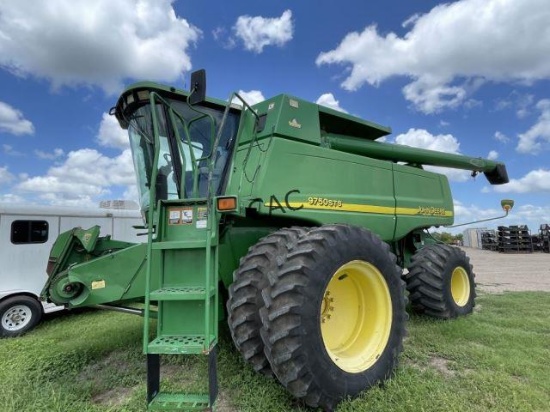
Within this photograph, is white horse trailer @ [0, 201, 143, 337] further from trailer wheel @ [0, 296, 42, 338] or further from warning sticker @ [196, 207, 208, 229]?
warning sticker @ [196, 207, 208, 229]

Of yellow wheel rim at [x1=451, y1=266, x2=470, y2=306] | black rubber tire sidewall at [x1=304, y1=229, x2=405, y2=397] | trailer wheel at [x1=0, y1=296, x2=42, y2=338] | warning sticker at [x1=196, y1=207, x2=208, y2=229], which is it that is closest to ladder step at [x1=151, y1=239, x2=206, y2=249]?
warning sticker at [x1=196, y1=207, x2=208, y2=229]

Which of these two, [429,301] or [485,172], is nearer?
[429,301]

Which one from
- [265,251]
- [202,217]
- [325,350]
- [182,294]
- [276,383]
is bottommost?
[276,383]

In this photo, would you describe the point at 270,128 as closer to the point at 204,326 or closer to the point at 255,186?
the point at 255,186

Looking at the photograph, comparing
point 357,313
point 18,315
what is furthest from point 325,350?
point 18,315

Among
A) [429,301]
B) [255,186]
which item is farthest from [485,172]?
[255,186]

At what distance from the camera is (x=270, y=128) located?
416 centimetres

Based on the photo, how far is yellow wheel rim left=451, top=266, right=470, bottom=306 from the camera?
600 centimetres

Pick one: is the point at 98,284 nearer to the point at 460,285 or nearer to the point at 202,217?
the point at 202,217

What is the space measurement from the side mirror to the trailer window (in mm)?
6246

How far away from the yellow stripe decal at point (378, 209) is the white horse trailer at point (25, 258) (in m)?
5.75

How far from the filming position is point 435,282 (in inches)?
210

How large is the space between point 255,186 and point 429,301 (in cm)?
313

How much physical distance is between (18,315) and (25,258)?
3.49 ft
